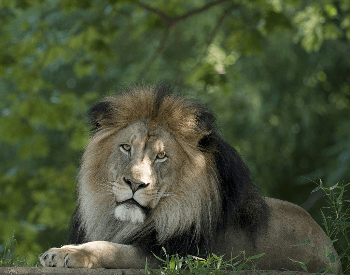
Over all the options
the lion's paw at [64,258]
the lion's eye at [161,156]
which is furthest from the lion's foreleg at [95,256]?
the lion's eye at [161,156]

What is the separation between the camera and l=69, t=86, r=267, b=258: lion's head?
355cm

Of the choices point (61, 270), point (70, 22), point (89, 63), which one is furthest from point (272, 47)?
point (61, 270)

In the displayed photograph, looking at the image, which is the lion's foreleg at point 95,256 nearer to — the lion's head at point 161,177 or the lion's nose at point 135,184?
the lion's head at point 161,177

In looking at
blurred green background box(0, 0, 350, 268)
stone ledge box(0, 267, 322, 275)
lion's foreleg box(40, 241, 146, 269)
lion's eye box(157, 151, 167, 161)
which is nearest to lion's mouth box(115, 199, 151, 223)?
lion's foreleg box(40, 241, 146, 269)

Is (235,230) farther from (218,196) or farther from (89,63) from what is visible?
(89,63)

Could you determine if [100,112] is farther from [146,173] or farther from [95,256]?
[95,256]

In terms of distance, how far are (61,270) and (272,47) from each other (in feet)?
27.4

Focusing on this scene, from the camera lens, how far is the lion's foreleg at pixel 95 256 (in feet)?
9.56

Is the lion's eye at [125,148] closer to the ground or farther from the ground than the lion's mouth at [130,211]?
farther from the ground

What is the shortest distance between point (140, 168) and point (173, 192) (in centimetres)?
29

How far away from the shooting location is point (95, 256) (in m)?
3.07

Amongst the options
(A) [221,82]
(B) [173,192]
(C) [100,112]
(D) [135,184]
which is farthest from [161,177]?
(A) [221,82]

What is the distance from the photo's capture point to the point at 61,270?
112 inches

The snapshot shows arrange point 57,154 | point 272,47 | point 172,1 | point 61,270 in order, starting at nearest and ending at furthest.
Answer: point 61,270 → point 172,1 → point 272,47 → point 57,154
